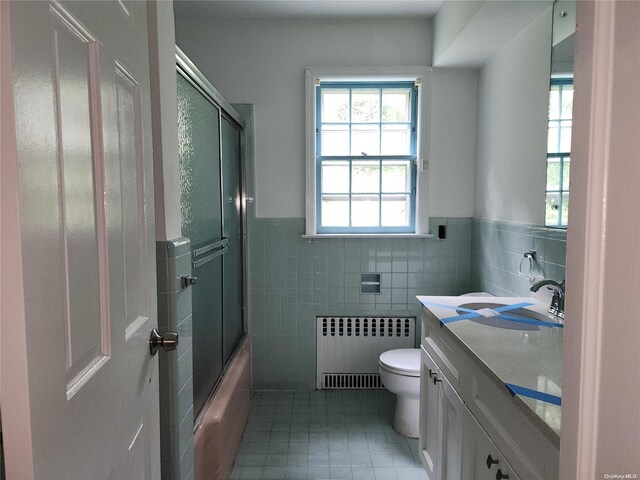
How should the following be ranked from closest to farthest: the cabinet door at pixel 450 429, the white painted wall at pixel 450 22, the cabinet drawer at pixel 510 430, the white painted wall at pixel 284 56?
the cabinet drawer at pixel 510 430 < the cabinet door at pixel 450 429 < the white painted wall at pixel 450 22 < the white painted wall at pixel 284 56

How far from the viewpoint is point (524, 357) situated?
129 centimetres

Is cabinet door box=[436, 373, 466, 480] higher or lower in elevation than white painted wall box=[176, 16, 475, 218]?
lower

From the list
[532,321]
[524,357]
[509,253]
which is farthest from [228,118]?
[524,357]

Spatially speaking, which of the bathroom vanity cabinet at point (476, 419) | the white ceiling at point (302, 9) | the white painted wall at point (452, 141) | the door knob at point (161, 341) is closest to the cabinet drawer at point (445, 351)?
the bathroom vanity cabinet at point (476, 419)

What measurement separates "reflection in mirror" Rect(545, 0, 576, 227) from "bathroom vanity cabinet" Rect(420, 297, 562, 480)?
26.6 inches

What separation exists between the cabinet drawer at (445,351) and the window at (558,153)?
0.70m

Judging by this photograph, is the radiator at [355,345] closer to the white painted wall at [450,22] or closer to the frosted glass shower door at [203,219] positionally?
the frosted glass shower door at [203,219]

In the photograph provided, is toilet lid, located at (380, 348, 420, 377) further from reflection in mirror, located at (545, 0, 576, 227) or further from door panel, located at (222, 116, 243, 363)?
reflection in mirror, located at (545, 0, 576, 227)

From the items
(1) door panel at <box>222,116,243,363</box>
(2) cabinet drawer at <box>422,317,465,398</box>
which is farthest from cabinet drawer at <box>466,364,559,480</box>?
(1) door panel at <box>222,116,243,363</box>

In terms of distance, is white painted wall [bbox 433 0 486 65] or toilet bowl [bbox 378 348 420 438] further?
toilet bowl [bbox 378 348 420 438]

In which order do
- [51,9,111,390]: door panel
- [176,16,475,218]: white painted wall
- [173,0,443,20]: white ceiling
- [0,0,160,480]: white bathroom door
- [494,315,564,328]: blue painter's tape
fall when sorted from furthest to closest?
[176,16,475,218]: white painted wall → [173,0,443,20]: white ceiling → [494,315,564,328]: blue painter's tape → [51,9,111,390]: door panel → [0,0,160,480]: white bathroom door

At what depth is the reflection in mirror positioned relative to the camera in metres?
1.83

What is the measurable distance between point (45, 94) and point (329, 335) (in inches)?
107

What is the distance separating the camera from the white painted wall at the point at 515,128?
2107mm
